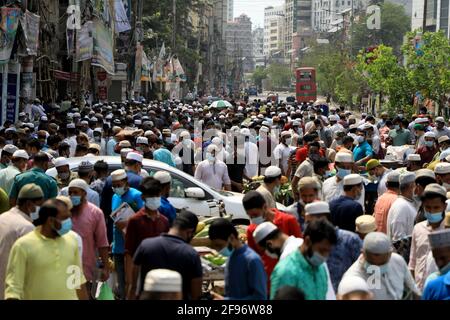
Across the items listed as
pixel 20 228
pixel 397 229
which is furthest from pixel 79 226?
pixel 397 229

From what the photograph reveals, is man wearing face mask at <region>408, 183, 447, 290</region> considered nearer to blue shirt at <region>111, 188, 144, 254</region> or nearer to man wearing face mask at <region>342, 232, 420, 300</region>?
man wearing face mask at <region>342, 232, 420, 300</region>

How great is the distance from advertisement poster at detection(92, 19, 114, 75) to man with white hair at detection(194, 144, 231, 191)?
20.6m

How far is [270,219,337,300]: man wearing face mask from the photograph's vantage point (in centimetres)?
661

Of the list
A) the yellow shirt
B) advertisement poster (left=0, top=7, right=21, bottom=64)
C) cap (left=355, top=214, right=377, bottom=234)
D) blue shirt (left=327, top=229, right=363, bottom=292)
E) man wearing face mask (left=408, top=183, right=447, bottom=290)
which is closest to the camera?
the yellow shirt

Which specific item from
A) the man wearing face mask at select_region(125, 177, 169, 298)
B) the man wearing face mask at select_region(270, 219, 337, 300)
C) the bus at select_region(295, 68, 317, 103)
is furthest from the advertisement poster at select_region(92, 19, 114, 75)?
the bus at select_region(295, 68, 317, 103)

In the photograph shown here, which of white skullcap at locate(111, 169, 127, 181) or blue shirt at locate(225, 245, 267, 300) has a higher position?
white skullcap at locate(111, 169, 127, 181)

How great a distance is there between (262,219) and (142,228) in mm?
1315

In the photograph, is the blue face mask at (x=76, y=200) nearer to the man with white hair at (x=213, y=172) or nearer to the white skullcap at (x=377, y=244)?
the white skullcap at (x=377, y=244)

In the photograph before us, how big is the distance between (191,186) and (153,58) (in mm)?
52429

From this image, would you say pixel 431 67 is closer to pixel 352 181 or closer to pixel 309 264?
pixel 352 181

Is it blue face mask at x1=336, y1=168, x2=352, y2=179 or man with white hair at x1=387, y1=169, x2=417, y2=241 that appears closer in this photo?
man with white hair at x1=387, y1=169, x2=417, y2=241

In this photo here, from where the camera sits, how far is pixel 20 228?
322 inches

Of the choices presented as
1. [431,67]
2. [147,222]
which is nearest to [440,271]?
[147,222]

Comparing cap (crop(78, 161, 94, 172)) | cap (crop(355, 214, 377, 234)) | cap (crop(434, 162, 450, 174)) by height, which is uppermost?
cap (crop(434, 162, 450, 174))
